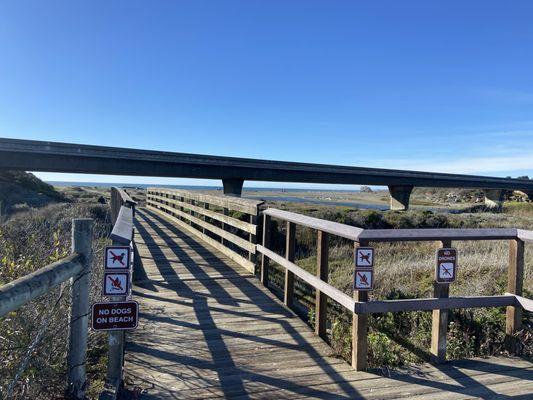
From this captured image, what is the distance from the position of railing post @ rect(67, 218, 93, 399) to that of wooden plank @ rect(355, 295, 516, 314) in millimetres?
2249

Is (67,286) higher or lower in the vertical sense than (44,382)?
higher

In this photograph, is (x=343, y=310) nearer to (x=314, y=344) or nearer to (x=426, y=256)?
(x=314, y=344)

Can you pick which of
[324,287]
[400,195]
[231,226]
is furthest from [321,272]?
[400,195]

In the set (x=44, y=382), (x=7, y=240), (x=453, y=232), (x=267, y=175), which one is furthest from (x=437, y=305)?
(x=267, y=175)

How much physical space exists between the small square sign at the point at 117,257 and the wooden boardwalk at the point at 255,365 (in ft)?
3.56

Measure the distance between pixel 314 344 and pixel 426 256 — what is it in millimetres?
5988

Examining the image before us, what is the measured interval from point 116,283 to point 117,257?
7.4 inches

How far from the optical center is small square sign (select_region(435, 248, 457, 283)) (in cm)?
399

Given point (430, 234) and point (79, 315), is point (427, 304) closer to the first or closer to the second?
point (430, 234)

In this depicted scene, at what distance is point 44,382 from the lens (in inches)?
115

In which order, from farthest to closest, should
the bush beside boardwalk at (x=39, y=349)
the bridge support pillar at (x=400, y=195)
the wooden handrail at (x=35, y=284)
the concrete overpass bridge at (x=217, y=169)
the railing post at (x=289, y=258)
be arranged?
the bridge support pillar at (x=400, y=195), the concrete overpass bridge at (x=217, y=169), the railing post at (x=289, y=258), the bush beside boardwalk at (x=39, y=349), the wooden handrail at (x=35, y=284)

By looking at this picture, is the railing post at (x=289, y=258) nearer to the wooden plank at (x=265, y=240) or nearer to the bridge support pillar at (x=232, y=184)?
the wooden plank at (x=265, y=240)

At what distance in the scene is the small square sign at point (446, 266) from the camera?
399 cm

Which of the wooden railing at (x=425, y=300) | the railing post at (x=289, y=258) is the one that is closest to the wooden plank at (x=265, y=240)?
the railing post at (x=289, y=258)
